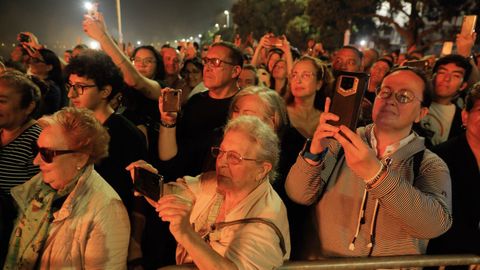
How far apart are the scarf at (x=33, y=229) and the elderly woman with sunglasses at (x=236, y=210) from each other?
710mm

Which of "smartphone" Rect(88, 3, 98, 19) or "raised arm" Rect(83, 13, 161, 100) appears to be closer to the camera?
"raised arm" Rect(83, 13, 161, 100)

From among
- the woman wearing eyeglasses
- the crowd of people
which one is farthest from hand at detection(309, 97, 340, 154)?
the woman wearing eyeglasses

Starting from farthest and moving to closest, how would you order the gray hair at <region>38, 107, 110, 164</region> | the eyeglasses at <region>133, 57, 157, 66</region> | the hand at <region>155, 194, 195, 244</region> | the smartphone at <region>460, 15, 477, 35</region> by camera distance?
the smartphone at <region>460, 15, 477, 35</region>
the eyeglasses at <region>133, 57, 157, 66</region>
the gray hair at <region>38, 107, 110, 164</region>
the hand at <region>155, 194, 195, 244</region>

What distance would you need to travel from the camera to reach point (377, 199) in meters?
2.04

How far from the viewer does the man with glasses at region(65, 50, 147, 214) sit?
2887 millimetres

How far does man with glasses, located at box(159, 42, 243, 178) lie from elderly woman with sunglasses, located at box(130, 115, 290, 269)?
0.88 meters

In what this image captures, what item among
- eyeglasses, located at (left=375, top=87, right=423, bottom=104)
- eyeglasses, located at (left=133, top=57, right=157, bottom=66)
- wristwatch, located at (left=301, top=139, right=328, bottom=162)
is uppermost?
eyeglasses, located at (left=133, top=57, right=157, bottom=66)

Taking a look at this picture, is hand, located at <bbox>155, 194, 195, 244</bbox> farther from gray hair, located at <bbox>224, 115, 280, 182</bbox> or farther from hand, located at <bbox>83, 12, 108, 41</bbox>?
hand, located at <bbox>83, 12, 108, 41</bbox>

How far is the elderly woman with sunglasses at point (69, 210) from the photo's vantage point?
85.8 inches

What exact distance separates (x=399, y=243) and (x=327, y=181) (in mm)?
519

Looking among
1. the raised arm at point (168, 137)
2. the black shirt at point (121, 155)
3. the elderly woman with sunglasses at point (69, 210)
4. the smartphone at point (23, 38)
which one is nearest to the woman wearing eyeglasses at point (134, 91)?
the raised arm at point (168, 137)

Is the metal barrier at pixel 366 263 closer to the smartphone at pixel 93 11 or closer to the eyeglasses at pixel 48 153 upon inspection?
the eyeglasses at pixel 48 153

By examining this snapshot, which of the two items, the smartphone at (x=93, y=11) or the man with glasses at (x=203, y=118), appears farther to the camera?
the smartphone at (x=93, y=11)

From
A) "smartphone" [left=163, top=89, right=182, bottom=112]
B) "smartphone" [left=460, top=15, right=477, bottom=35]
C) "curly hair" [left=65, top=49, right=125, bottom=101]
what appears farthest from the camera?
"smartphone" [left=460, top=15, right=477, bottom=35]
